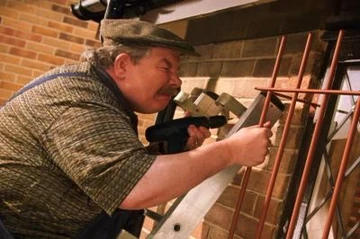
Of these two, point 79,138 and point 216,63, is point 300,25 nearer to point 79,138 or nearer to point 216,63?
point 216,63

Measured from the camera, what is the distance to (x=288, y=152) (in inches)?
53.2

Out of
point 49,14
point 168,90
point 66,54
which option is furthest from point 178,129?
point 49,14

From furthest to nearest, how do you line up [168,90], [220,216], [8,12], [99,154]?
[8,12]
[220,216]
[168,90]
[99,154]

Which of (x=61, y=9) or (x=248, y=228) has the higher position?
(x=61, y=9)

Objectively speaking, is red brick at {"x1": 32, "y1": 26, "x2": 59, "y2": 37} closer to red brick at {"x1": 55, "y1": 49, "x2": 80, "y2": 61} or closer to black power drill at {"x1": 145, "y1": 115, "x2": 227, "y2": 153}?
red brick at {"x1": 55, "y1": 49, "x2": 80, "y2": 61}

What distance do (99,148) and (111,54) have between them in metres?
0.42

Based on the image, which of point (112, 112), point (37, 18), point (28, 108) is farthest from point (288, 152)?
point (37, 18)

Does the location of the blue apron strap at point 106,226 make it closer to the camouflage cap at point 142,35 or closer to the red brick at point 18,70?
the camouflage cap at point 142,35

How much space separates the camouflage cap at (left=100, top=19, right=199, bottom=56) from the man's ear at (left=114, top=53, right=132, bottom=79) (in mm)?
47

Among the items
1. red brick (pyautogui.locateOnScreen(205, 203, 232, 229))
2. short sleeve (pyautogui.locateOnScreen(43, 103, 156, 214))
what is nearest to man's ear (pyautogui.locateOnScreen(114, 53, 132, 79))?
short sleeve (pyautogui.locateOnScreen(43, 103, 156, 214))

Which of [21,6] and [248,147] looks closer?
[248,147]

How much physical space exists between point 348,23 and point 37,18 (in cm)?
263

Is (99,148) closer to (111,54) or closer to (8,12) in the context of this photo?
(111,54)

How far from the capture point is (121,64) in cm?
131
